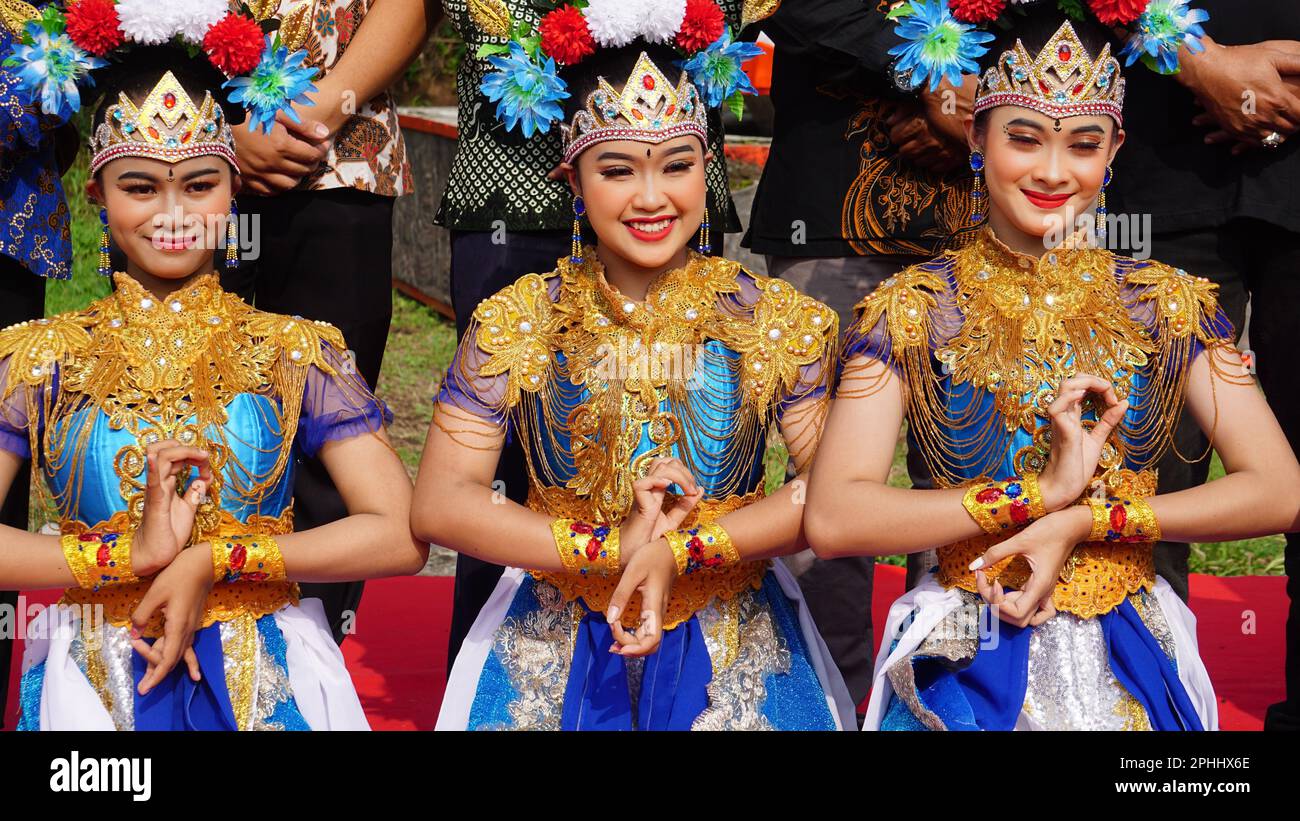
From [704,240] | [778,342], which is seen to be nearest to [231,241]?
[704,240]

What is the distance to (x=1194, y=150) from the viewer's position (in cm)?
362

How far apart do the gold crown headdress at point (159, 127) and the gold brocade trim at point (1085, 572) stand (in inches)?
59.2

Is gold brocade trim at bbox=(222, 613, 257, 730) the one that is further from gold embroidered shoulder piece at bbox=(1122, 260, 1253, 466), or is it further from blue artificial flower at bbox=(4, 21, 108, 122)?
gold embroidered shoulder piece at bbox=(1122, 260, 1253, 466)

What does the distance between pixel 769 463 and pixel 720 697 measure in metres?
3.75

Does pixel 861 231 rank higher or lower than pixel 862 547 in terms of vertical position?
higher

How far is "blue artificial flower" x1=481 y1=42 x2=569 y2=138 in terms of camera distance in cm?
321

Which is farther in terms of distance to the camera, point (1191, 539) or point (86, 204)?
point (86, 204)

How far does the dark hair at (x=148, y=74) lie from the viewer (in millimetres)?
3098

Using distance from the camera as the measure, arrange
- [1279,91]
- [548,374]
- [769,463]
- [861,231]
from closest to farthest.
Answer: [548,374] → [1279,91] → [861,231] → [769,463]

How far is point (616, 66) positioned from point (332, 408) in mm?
801

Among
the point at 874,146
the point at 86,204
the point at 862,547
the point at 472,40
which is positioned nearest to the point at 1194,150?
the point at 874,146

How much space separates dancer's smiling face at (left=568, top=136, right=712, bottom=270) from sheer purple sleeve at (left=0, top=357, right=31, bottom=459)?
3.49ft
